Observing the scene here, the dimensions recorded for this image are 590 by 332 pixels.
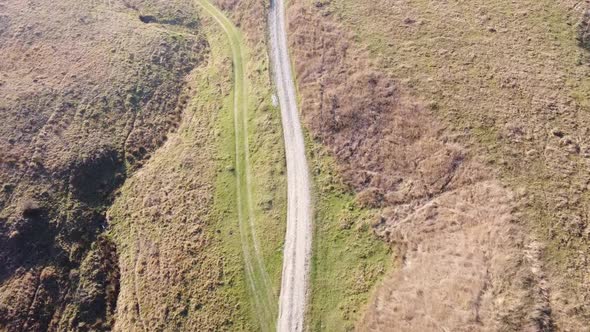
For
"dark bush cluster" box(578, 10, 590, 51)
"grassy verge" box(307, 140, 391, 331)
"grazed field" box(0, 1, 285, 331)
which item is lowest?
"grassy verge" box(307, 140, 391, 331)

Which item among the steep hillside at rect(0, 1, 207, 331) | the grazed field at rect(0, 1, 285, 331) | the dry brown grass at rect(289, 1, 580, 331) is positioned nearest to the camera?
the dry brown grass at rect(289, 1, 580, 331)

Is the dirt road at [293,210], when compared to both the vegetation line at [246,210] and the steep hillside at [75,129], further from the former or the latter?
the steep hillside at [75,129]

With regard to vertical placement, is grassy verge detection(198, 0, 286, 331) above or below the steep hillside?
below

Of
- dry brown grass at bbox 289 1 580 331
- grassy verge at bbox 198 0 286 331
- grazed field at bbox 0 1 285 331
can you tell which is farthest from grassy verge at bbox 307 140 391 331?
grazed field at bbox 0 1 285 331

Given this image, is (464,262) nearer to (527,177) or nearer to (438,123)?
(527,177)

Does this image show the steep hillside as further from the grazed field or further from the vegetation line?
the vegetation line
